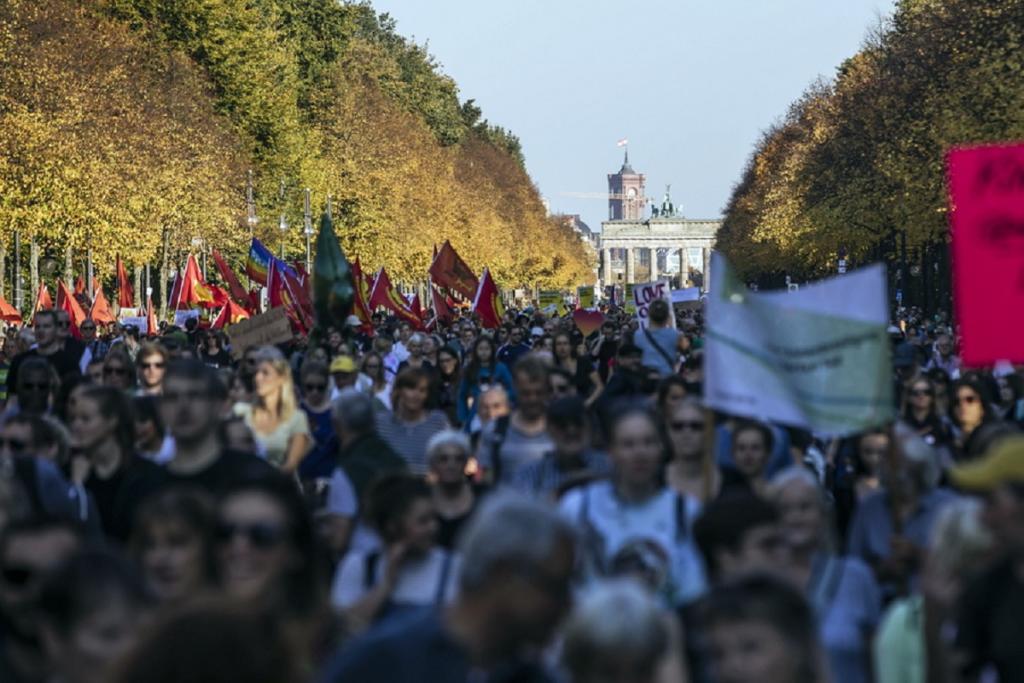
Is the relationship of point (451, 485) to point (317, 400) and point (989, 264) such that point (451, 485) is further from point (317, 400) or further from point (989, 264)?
point (317, 400)

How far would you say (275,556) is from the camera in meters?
5.84

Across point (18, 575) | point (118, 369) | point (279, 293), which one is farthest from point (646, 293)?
point (18, 575)

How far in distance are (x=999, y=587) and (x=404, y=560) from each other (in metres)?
1.58

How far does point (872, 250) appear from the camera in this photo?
256ft

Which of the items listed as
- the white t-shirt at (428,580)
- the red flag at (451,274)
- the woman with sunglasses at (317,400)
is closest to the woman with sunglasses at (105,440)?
the white t-shirt at (428,580)

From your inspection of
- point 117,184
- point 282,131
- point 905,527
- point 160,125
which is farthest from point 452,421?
point 282,131

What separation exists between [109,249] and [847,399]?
45031 mm

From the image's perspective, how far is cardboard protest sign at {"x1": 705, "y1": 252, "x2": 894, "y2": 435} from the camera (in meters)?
7.20

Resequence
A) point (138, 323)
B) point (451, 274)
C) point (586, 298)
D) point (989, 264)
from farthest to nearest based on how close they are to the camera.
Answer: point (586, 298)
point (138, 323)
point (451, 274)
point (989, 264)

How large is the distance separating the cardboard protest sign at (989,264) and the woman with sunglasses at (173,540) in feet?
9.76

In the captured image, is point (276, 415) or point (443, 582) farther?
point (276, 415)

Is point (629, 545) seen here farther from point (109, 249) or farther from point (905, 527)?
point (109, 249)

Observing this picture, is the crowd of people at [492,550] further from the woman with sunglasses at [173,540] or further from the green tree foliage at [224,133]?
the green tree foliage at [224,133]

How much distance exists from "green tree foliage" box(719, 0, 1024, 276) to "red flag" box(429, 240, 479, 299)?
636 inches
